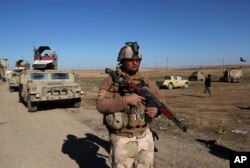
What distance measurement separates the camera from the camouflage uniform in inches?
134

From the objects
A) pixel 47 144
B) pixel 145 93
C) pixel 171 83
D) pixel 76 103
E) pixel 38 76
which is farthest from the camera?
pixel 171 83

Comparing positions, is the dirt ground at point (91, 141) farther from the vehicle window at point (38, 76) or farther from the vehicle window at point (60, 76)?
the vehicle window at point (60, 76)

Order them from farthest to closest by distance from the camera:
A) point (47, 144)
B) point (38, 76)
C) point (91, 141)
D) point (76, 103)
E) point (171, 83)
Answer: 1. point (171, 83)
2. point (76, 103)
3. point (38, 76)
4. point (91, 141)
5. point (47, 144)

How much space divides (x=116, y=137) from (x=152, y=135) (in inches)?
20.1

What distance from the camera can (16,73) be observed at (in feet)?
96.3

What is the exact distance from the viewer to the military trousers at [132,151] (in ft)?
11.2

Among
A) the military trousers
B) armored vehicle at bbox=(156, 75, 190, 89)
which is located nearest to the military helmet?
the military trousers

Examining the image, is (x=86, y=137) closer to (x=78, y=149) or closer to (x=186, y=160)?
(x=78, y=149)

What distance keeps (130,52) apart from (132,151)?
3.50 feet

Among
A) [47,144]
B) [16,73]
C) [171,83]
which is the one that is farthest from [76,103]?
[171,83]

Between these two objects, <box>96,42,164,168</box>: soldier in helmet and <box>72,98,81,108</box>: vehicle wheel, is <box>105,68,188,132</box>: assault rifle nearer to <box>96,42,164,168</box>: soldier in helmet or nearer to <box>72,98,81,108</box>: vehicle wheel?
<box>96,42,164,168</box>: soldier in helmet

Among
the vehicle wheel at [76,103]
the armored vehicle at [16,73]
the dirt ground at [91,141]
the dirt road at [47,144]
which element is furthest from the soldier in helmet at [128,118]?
the armored vehicle at [16,73]

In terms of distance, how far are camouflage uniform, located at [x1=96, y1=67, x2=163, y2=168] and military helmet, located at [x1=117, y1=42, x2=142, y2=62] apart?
0.24 metres

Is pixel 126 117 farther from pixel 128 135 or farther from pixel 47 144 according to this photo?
pixel 47 144
